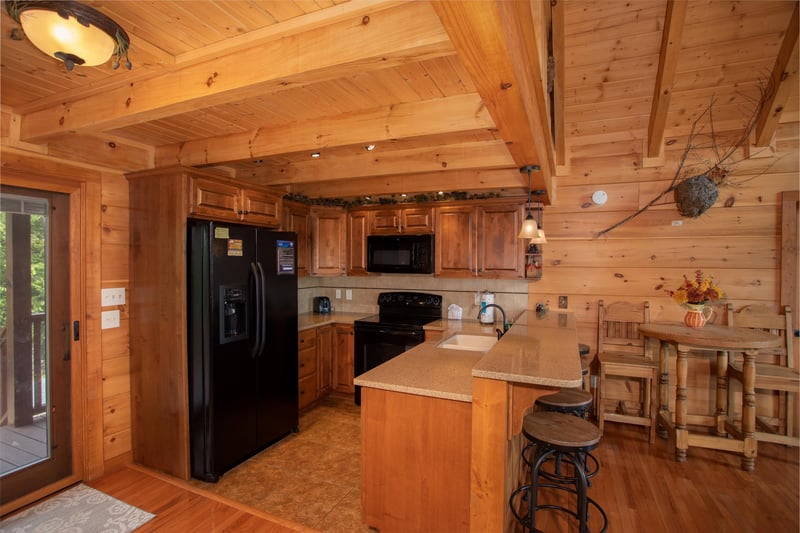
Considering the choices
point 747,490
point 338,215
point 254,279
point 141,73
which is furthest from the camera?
point 338,215

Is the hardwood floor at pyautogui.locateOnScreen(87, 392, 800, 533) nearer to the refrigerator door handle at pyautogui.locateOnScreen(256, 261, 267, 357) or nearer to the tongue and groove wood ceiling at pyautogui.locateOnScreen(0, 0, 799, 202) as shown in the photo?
the refrigerator door handle at pyautogui.locateOnScreen(256, 261, 267, 357)

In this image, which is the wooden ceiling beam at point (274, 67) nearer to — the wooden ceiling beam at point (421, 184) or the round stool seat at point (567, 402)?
the wooden ceiling beam at point (421, 184)

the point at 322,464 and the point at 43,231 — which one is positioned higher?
the point at 43,231

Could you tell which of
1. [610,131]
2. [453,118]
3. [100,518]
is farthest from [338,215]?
[100,518]

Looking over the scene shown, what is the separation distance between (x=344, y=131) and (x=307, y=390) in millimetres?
2642

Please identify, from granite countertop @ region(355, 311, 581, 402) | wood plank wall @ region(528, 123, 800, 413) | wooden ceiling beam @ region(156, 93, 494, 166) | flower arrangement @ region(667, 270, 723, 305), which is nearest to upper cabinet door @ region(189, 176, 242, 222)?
wooden ceiling beam @ region(156, 93, 494, 166)

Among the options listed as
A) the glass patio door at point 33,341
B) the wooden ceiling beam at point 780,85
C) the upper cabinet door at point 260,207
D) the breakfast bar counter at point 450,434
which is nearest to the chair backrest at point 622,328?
the wooden ceiling beam at point 780,85

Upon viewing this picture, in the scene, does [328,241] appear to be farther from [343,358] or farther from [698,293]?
[698,293]

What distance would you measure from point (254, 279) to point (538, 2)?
243cm

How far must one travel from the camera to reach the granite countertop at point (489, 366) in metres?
1.70

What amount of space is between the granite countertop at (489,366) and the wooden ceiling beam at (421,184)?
134cm

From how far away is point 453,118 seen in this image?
215cm

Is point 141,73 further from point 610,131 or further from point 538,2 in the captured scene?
point 610,131

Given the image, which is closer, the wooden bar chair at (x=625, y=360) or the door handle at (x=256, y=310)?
the door handle at (x=256, y=310)
